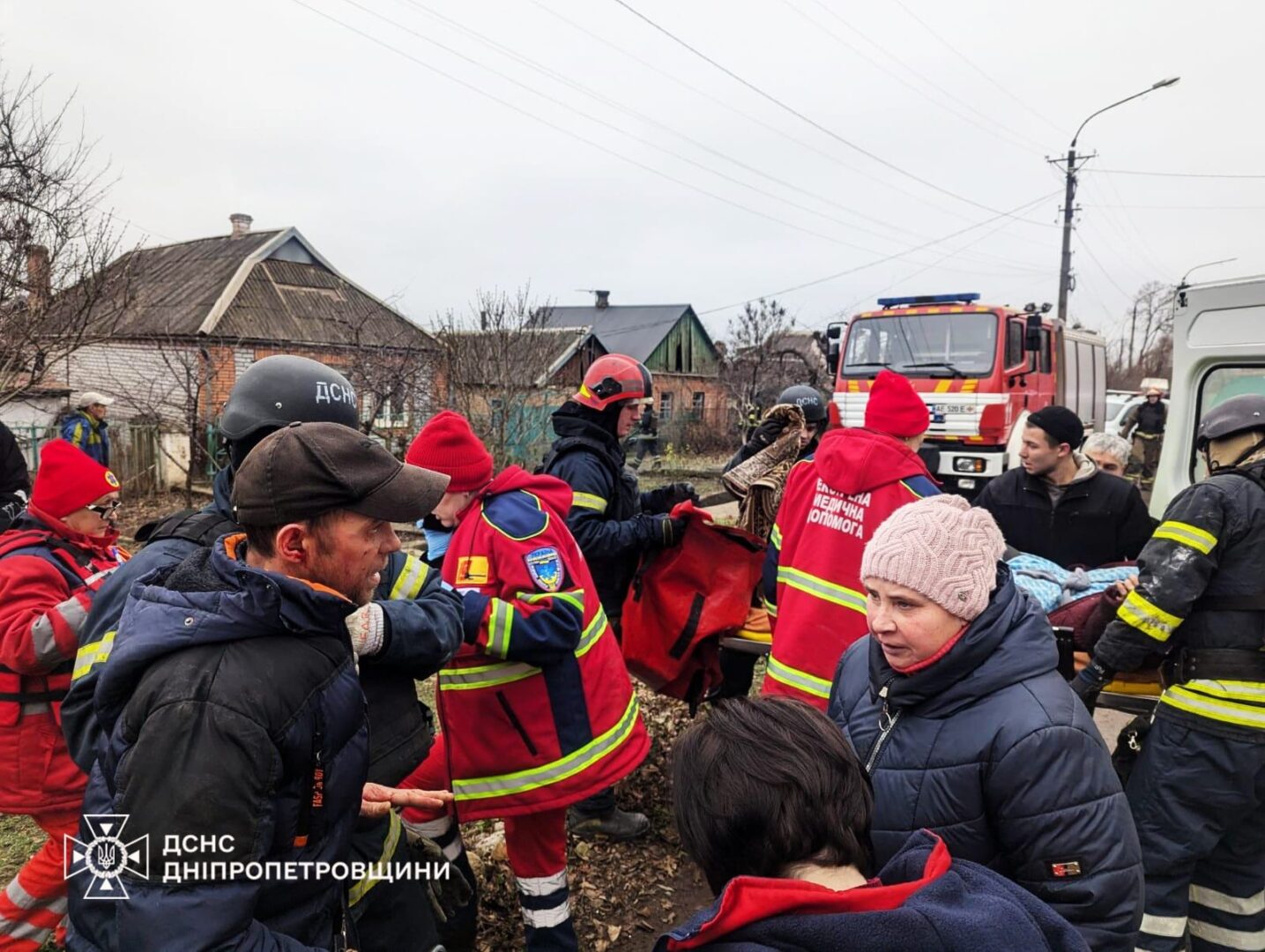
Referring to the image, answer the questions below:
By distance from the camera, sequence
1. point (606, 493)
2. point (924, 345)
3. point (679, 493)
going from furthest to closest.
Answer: point (924, 345), point (679, 493), point (606, 493)

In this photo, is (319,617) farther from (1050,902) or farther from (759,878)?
(1050,902)

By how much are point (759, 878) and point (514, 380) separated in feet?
40.2

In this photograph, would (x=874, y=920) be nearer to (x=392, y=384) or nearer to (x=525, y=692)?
(x=525, y=692)

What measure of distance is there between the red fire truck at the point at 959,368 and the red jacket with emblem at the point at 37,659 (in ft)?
32.0

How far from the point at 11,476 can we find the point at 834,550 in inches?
149

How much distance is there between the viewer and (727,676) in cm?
477

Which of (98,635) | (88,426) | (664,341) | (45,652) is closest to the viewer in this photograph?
(98,635)

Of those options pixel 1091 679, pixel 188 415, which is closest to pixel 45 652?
pixel 1091 679

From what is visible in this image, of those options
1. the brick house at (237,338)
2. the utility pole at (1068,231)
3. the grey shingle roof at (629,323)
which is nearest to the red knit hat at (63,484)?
the brick house at (237,338)

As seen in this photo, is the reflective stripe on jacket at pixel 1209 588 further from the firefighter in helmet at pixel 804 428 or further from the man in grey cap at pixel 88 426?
the man in grey cap at pixel 88 426

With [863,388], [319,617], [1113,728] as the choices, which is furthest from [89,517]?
[863,388]

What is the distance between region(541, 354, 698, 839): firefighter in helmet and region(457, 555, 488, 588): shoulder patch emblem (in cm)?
101

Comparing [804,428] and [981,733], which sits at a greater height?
[804,428]

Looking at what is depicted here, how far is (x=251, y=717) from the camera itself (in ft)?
4.40
